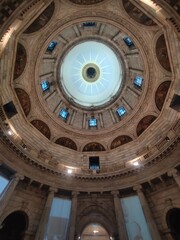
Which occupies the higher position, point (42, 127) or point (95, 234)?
point (42, 127)

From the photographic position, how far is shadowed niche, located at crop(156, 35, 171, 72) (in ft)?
57.6

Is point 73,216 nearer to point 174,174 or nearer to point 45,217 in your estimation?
point 45,217

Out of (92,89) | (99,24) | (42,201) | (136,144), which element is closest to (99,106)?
(92,89)

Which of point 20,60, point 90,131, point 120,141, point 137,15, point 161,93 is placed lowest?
point 120,141

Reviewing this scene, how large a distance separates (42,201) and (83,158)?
24.2ft

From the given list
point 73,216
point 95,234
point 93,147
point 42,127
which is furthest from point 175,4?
point 95,234

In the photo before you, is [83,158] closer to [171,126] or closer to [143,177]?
[143,177]

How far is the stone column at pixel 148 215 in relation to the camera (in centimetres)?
1404

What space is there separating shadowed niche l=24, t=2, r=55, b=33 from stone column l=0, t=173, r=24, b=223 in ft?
47.1

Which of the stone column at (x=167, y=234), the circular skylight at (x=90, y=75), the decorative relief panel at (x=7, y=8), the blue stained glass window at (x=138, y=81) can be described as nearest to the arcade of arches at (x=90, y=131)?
the stone column at (x=167, y=234)

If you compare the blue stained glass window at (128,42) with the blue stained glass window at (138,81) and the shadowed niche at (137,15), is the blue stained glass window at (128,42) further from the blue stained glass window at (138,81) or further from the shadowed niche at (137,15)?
the shadowed niche at (137,15)

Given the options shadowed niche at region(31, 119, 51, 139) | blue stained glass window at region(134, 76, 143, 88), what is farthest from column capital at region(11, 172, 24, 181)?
blue stained glass window at region(134, 76, 143, 88)

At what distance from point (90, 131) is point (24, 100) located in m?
10.0

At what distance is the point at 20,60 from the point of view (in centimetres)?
1859
